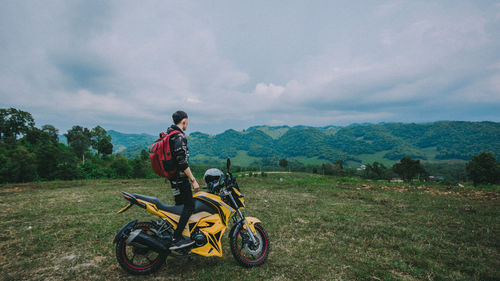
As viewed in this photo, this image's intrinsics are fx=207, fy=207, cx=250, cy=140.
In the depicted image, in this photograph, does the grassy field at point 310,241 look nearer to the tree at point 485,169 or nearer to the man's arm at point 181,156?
the man's arm at point 181,156

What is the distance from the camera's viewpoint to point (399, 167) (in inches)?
2173

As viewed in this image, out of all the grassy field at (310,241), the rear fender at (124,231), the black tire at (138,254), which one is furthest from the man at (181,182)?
the rear fender at (124,231)

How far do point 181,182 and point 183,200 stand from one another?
1.19 feet

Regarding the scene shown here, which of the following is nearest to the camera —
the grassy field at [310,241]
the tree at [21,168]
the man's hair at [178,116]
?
the grassy field at [310,241]

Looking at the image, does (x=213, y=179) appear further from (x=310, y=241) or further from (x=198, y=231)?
(x=310, y=241)

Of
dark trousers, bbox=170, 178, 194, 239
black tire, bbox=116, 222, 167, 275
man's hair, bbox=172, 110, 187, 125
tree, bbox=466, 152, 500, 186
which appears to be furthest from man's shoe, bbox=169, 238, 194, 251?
tree, bbox=466, 152, 500, 186

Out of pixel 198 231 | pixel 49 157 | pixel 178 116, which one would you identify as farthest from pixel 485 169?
pixel 49 157

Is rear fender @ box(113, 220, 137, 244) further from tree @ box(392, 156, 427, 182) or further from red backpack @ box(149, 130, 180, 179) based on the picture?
tree @ box(392, 156, 427, 182)

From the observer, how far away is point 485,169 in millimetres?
34875

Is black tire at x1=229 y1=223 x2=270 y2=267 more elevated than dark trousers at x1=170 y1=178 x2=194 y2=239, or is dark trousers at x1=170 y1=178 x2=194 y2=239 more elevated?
dark trousers at x1=170 y1=178 x2=194 y2=239

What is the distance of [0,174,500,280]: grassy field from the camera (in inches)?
158

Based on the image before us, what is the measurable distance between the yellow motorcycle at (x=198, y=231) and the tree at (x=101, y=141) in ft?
200

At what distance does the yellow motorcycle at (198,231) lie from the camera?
3.84m

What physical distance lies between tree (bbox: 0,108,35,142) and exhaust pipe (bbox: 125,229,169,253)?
64876 mm
